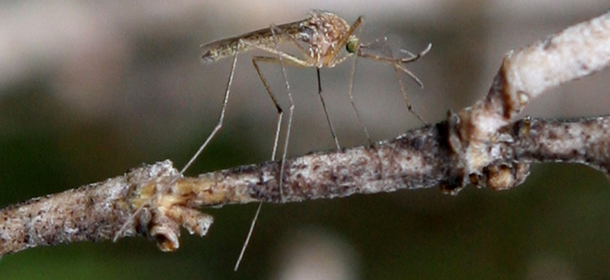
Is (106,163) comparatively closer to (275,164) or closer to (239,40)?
(239,40)

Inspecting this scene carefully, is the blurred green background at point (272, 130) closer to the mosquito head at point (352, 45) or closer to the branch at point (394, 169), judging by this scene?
the mosquito head at point (352, 45)

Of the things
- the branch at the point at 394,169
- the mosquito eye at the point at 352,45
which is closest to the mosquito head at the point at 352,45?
the mosquito eye at the point at 352,45

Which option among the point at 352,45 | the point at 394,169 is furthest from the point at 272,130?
the point at 394,169

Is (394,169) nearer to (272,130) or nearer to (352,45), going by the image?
(352,45)

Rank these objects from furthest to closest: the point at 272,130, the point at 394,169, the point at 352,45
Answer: the point at 272,130
the point at 352,45
the point at 394,169

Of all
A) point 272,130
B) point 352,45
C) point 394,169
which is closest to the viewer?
point 394,169

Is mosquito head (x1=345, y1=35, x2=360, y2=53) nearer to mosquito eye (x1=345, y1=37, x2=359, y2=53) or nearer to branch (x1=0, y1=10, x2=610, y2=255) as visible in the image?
mosquito eye (x1=345, y1=37, x2=359, y2=53)
